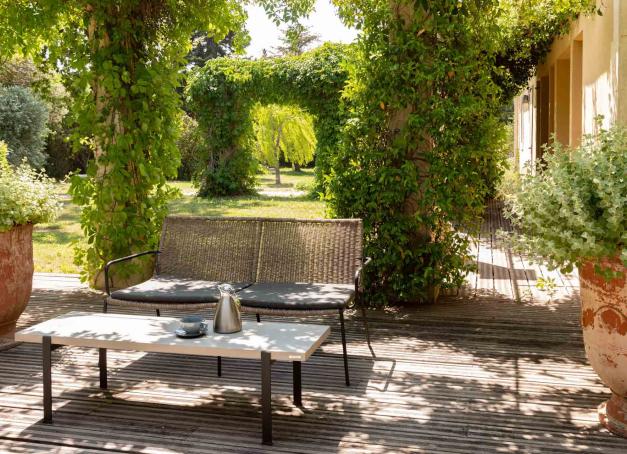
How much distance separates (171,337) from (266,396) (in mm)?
545

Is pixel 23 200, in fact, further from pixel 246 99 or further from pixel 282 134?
pixel 282 134

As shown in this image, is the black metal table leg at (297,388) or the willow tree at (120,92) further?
the willow tree at (120,92)

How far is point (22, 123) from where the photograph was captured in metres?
18.6

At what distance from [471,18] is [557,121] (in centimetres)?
680

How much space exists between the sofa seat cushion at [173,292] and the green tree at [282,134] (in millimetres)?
17203

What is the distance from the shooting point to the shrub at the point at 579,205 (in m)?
3.02

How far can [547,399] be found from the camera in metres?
3.73

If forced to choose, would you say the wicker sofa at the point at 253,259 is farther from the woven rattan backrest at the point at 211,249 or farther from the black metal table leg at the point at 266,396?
the black metal table leg at the point at 266,396

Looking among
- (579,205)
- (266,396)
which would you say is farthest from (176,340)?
(579,205)

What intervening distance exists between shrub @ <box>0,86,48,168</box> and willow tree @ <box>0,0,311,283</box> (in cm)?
1257

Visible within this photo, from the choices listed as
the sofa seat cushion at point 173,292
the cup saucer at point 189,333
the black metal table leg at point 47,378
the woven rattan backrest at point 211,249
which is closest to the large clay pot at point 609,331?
the cup saucer at point 189,333

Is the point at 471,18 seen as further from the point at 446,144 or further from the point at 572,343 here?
the point at 572,343

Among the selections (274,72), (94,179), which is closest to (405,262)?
(94,179)

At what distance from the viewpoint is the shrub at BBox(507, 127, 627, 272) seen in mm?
3021
